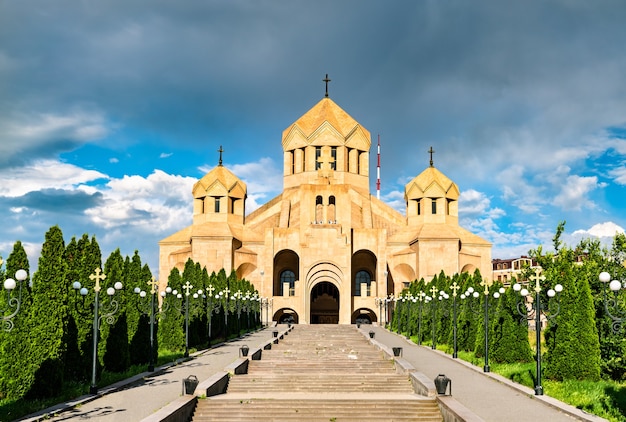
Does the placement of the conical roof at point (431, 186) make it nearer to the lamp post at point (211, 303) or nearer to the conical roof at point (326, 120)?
the conical roof at point (326, 120)

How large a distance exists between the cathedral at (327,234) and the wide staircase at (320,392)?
26325 mm

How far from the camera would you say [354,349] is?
2555 cm

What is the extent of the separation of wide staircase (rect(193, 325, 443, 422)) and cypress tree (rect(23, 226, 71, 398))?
3338 mm

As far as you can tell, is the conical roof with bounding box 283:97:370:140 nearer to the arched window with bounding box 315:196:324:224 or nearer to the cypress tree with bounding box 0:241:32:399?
the arched window with bounding box 315:196:324:224

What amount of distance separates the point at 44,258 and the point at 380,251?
39510 mm

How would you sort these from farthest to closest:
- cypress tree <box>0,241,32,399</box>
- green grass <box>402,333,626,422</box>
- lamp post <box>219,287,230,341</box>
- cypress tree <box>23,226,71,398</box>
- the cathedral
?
1. the cathedral
2. lamp post <box>219,287,230,341</box>
3. cypress tree <box>23,226,71,398</box>
4. cypress tree <box>0,241,32,399</box>
5. green grass <box>402,333,626,422</box>

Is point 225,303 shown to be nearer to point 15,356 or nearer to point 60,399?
point 60,399

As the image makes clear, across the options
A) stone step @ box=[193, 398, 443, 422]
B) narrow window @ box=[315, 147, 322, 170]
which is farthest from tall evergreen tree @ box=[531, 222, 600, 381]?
narrow window @ box=[315, 147, 322, 170]

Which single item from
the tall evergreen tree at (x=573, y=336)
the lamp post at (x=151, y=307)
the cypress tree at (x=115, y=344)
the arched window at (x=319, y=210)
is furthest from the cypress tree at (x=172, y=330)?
the arched window at (x=319, y=210)

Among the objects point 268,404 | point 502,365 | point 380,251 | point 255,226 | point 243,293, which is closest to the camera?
point 268,404

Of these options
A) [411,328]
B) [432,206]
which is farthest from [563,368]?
[432,206]

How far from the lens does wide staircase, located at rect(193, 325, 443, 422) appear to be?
1273 cm

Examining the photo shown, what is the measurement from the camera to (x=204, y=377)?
16.9 metres

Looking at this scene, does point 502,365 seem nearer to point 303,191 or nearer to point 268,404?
point 268,404
